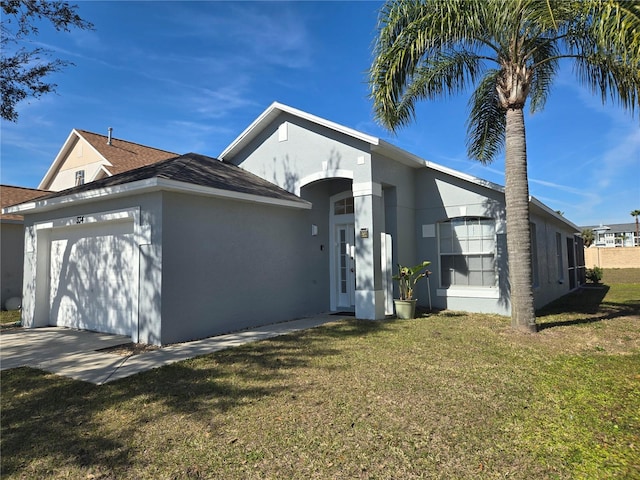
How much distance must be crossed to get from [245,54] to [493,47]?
283 inches

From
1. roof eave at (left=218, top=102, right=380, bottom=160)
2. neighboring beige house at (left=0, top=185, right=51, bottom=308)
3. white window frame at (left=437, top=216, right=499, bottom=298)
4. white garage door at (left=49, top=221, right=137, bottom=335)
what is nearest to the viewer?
white garage door at (left=49, top=221, right=137, bottom=335)

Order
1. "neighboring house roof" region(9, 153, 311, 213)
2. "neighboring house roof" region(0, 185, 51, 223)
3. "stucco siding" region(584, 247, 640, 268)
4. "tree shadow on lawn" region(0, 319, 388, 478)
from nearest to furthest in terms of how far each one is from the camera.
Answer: "tree shadow on lawn" region(0, 319, 388, 478) → "neighboring house roof" region(9, 153, 311, 213) → "neighboring house roof" region(0, 185, 51, 223) → "stucco siding" region(584, 247, 640, 268)

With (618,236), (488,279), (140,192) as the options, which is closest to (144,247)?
Answer: (140,192)

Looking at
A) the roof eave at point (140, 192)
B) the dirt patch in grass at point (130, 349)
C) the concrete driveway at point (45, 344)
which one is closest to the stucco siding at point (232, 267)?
the roof eave at point (140, 192)

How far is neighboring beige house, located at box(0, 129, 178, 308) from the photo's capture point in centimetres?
1452

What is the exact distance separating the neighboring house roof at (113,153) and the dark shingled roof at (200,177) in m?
10.5

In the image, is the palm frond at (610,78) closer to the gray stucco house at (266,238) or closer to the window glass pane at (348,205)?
the gray stucco house at (266,238)

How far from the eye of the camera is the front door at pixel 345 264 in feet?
38.3

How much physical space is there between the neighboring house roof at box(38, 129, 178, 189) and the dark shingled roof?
1053cm

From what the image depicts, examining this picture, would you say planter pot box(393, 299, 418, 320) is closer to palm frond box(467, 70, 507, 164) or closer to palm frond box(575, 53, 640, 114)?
palm frond box(467, 70, 507, 164)

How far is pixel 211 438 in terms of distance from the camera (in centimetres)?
371

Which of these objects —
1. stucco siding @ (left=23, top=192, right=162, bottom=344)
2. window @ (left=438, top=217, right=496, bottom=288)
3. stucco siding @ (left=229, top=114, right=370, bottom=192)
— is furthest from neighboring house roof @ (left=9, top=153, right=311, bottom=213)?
window @ (left=438, top=217, right=496, bottom=288)

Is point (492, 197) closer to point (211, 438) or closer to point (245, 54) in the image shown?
point (245, 54)

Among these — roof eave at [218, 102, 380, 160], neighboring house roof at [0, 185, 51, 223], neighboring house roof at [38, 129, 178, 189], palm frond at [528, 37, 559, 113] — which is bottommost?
neighboring house roof at [0, 185, 51, 223]
